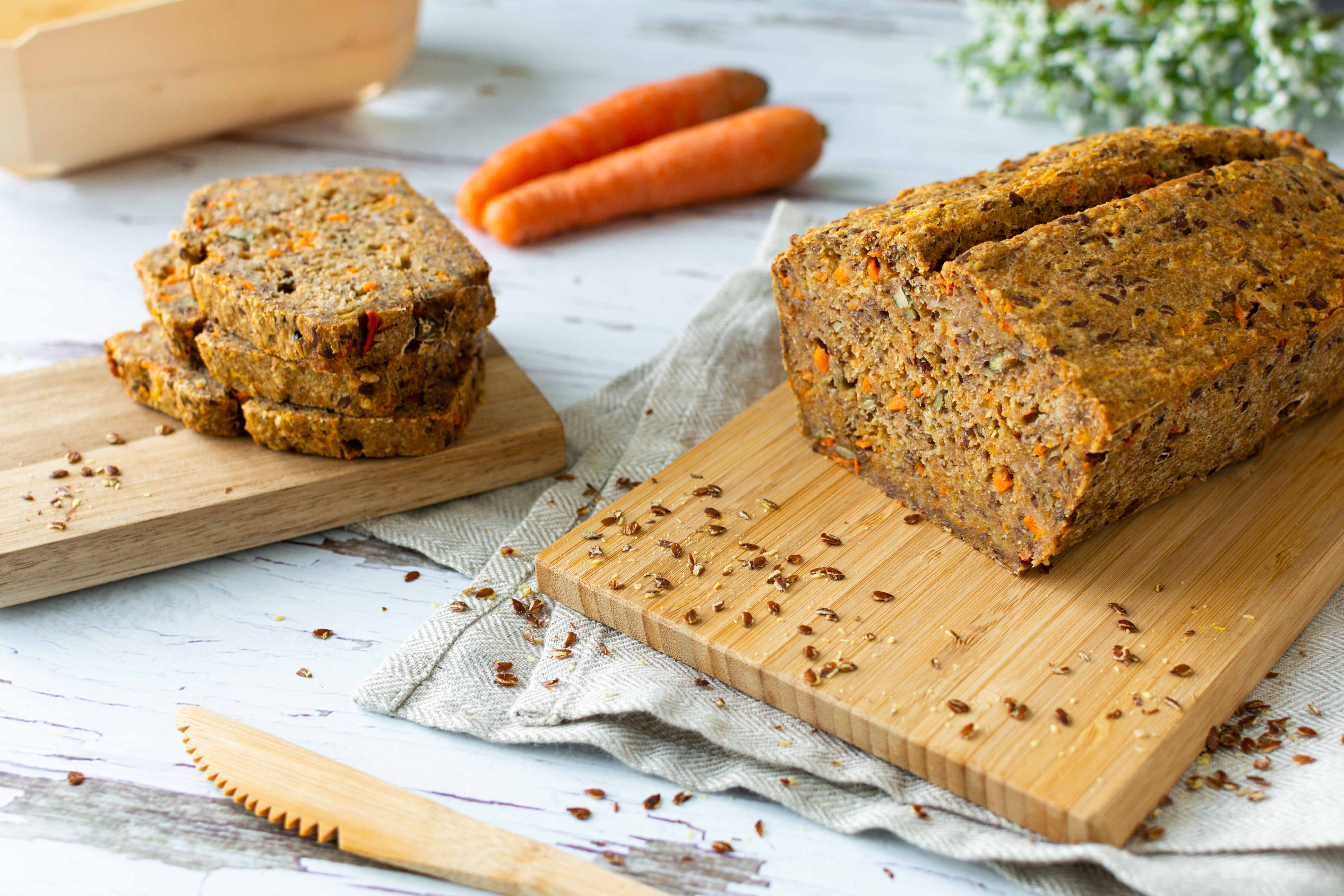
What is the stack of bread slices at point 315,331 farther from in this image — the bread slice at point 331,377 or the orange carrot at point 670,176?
the orange carrot at point 670,176

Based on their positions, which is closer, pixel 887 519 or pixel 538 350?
pixel 887 519

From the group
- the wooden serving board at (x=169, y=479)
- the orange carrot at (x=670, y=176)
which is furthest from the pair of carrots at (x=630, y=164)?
the wooden serving board at (x=169, y=479)

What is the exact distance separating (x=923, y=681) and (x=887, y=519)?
596 millimetres

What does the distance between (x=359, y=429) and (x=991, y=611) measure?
1.73 m

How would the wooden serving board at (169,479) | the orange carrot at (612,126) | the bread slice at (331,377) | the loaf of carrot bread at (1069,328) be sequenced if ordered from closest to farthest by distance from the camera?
the loaf of carrot bread at (1069,328) < the wooden serving board at (169,479) < the bread slice at (331,377) < the orange carrot at (612,126)

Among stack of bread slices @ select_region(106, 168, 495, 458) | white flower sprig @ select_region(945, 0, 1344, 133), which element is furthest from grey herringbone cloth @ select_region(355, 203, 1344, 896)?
white flower sprig @ select_region(945, 0, 1344, 133)

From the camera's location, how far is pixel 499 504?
3604mm

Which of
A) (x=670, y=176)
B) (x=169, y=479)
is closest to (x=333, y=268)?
(x=169, y=479)

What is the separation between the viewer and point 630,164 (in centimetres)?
494

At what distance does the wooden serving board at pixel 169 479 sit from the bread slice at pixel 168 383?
5 centimetres

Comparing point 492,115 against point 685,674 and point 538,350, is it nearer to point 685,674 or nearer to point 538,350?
point 538,350

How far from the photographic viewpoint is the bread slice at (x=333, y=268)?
3256 mm

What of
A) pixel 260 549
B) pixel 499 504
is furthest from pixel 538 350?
Result: pixel 260 549

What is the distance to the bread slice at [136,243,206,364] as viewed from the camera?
351 cm
